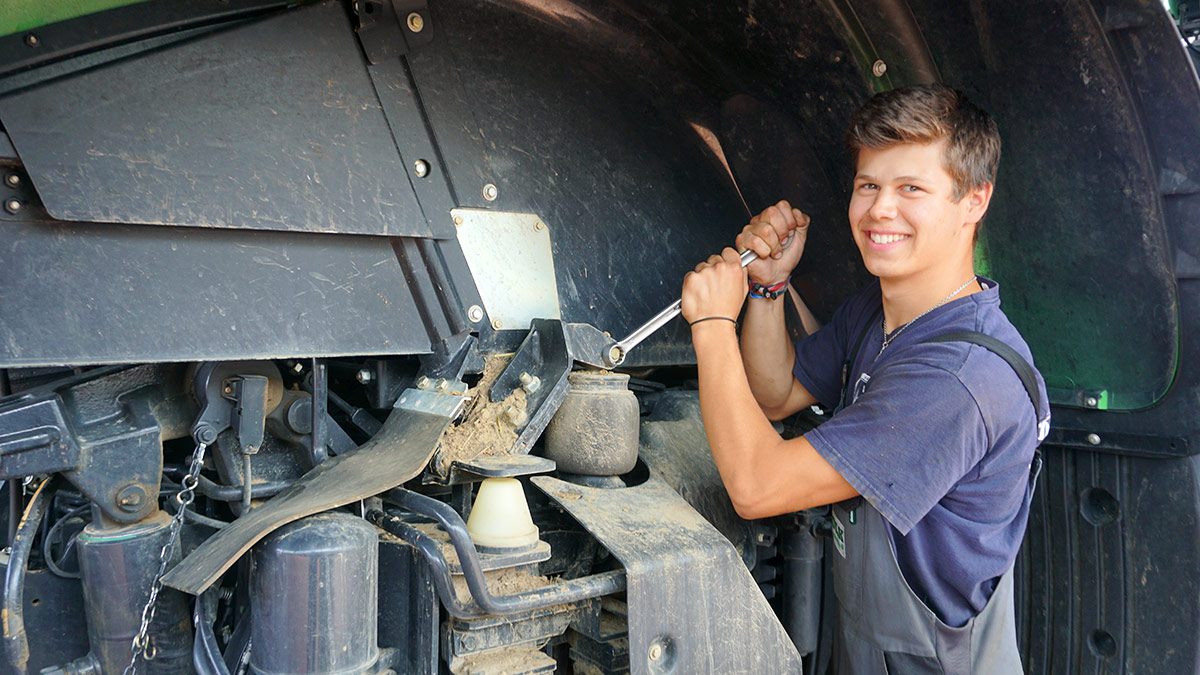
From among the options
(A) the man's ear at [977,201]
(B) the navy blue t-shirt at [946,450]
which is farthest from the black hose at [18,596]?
(A) the man's ear at [977,201]

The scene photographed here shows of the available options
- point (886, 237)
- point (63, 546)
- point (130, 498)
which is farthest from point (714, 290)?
point (63, 546)

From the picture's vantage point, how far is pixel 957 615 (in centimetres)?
153

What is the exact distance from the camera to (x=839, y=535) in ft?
5.37

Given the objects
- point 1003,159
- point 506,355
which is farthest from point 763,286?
point 506,355

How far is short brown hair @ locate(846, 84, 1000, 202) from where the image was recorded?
1.60 metres

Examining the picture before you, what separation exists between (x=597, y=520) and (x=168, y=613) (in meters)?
0.65

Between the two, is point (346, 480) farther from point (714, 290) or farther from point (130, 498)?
point (714, 290)

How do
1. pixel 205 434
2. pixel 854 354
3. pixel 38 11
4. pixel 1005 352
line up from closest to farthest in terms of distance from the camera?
pixel 38 11
pixel 205 434
pixel 1005 352
pixel 854 354

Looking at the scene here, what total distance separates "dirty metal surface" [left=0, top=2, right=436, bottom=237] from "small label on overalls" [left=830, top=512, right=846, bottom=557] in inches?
35.8

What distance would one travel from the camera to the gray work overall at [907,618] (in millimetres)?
1501

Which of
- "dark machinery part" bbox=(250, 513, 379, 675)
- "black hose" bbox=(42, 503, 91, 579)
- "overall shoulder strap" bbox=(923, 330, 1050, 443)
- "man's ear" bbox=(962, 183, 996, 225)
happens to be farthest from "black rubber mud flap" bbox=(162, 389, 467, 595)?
"man's ear" bbox=(962, 183, 996, 225)

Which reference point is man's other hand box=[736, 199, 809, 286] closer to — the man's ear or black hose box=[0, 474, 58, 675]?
the man's ear

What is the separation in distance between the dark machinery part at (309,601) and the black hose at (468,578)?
10 centimetres

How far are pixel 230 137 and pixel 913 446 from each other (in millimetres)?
1140
